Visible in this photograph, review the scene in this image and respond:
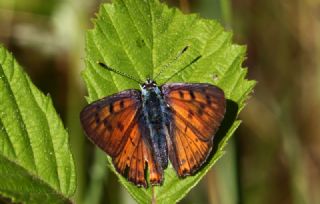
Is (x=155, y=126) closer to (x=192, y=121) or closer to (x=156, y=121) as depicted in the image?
(x=156, y=121)

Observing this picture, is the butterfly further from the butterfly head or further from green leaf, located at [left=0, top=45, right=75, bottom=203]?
green leaf, located at [left=0, top=45, right=75, bottom=203]

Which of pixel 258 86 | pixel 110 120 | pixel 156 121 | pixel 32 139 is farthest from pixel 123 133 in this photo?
pixel 258 86

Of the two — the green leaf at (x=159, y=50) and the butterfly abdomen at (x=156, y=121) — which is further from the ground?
the green leaf at (x=159, y=50)

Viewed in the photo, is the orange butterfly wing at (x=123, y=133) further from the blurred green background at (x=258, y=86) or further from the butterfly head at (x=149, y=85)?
the blurred green background at (x=258, y=86)

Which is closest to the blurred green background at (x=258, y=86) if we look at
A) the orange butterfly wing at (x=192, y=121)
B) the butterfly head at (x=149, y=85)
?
the orange butterfly wing at (x=192, y=121)

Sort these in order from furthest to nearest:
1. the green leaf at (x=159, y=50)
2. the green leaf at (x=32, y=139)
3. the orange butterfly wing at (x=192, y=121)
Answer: the green leaf at (x=159, y=50) → the orange butterfly wing at (x=192, y=121) → the green leaf at (x=32, y=139)

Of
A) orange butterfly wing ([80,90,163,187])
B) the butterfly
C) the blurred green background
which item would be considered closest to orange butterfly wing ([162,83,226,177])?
the butterfly
